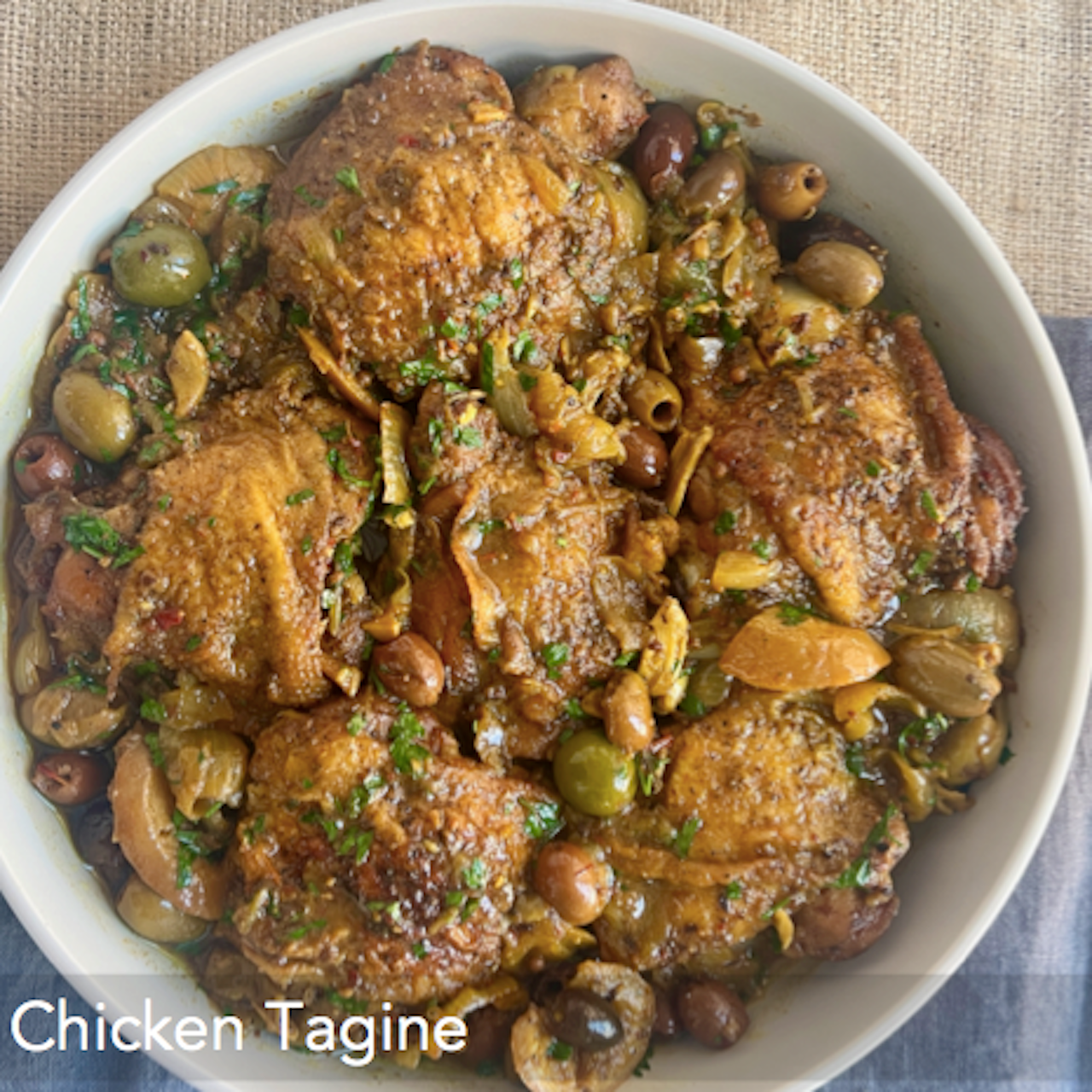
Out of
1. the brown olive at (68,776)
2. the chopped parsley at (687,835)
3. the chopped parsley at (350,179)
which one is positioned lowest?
the chopped parsley at (687,835)

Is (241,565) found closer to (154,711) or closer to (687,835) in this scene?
(154,711)

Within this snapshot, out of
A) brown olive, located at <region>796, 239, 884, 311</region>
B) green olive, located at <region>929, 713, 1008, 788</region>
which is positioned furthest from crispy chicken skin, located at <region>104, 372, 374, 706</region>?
green olive, located at <region>929, 713, 1008, 788</region>

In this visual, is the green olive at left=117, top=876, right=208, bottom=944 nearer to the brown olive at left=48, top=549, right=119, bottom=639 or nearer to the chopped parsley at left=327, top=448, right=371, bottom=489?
the brown olive at left=48, top=549, right=119, bottom=639

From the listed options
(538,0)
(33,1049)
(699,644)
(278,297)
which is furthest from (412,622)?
(33,1049)

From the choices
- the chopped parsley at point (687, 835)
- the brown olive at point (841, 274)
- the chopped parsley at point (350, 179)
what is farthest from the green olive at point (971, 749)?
the chopped parsley at point (350, 179)

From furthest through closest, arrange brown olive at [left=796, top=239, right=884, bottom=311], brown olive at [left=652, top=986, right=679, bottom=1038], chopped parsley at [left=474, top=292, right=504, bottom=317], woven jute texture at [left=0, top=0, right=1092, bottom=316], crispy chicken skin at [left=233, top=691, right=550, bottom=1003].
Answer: woven jute texture at [left=0, top=0, right=1092, bottom=316] < brown olive at [left=796, top=239, right=884, bottom=311] < brown olive at [left=652, top=986, right=679, bottom=1038] < chopped parsley at [left=474, top=292, right=504, bottom=317] < crispy chicken skin at [left=233, top=691, right=550, bottom=1003]

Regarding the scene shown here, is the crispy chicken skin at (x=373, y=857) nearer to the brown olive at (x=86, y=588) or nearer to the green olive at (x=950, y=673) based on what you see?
the brown olive at (x=86, y=588)
